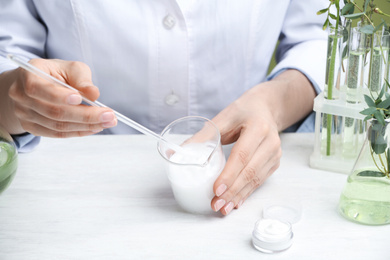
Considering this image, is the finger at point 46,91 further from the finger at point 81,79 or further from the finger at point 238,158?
the finger at point 238,158

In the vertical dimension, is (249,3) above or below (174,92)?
above

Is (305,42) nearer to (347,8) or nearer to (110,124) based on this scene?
(347,8)

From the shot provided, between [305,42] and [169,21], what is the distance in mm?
273

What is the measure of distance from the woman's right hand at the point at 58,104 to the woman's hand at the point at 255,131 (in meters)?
0.17

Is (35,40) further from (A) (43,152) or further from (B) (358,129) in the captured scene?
(B) (358,129)

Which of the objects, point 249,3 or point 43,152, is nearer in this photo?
point 43,152

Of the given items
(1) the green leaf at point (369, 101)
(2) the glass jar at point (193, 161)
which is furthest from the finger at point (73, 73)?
(1) the green leaf at point (369, 101)

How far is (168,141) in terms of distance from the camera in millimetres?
651

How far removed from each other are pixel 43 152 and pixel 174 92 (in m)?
0.26

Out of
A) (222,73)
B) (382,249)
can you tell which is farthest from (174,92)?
(382,249)

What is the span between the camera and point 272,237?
23.0 inches

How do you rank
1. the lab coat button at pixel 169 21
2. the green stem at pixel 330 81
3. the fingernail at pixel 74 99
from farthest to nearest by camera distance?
the lab coat button at pixel 169 21 → the green stem at pixel 330 81 → the fingernail at pixel 74 99

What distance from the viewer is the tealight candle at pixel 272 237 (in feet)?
1.91

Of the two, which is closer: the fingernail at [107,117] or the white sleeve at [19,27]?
the fingernail at [107,117]
